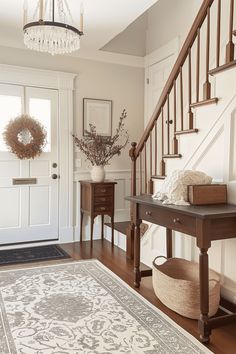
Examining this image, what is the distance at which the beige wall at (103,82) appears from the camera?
14.2 ft

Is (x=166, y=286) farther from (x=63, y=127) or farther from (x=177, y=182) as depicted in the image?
(x=63, y=127)

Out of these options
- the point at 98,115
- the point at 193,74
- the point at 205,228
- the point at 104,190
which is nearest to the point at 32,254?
the point at 104,190

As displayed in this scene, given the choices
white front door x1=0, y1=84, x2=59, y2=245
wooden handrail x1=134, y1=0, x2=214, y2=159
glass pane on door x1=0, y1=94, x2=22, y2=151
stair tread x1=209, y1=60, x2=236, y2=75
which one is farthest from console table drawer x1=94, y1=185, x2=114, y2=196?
stair tread x1=209, y1=60, x2=236, y2=75

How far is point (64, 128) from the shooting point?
453 cm

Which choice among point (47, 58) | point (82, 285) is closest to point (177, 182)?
point (82, 285)

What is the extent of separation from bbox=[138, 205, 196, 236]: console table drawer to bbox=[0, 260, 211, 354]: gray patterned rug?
0.67 m

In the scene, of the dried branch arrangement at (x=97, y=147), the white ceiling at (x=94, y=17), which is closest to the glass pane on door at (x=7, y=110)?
the white ceiling at (x=94, y=17)

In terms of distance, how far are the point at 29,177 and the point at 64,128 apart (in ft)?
2.76

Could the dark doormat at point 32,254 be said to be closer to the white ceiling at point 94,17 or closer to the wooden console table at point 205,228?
the wooden console table at point 205,228

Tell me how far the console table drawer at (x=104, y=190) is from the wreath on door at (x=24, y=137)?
0.92m

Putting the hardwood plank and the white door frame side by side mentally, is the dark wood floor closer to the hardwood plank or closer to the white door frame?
the hardwood plank

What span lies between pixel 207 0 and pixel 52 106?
102 inches

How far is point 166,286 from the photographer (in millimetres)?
2479

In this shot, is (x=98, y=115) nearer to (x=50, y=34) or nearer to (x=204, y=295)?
(x=50, y=34)
